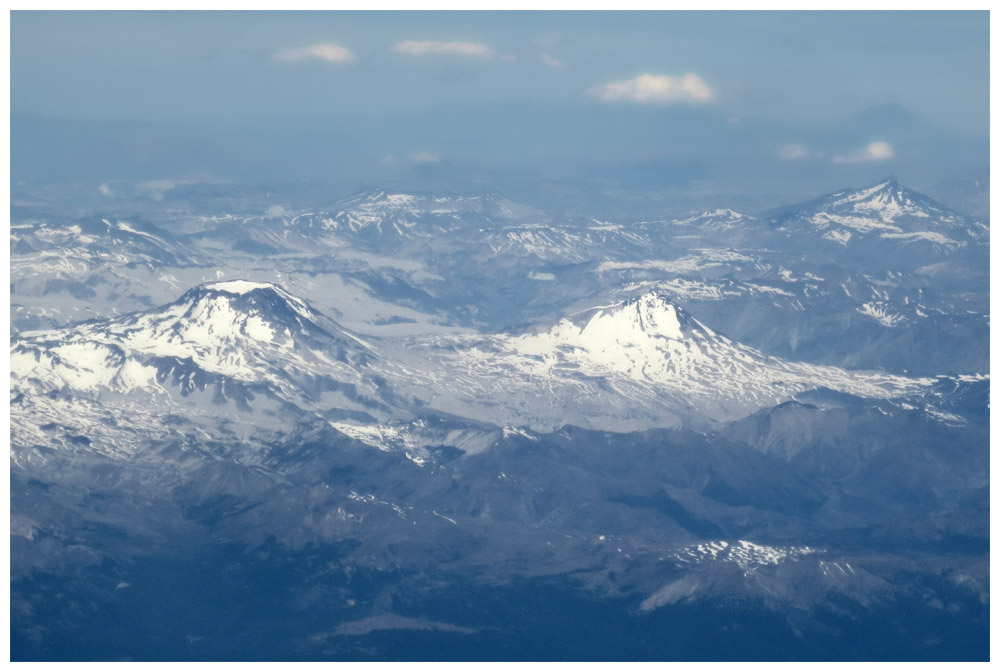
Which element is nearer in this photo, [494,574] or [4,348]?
[4,348]

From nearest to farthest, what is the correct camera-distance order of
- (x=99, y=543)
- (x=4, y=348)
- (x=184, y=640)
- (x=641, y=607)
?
(x=4, y=348) < (x=184, y=640) < (x=641, y=607) < (x=99, y=543)

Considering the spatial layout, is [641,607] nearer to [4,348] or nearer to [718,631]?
[718,631]

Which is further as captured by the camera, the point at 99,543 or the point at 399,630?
the point at 99,543

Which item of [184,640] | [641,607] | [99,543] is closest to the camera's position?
[184,640]

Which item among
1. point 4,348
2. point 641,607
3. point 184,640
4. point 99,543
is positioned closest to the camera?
point 4,348

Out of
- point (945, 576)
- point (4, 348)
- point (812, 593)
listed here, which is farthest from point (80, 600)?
point (945, 576)

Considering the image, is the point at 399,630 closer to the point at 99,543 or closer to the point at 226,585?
the point at 226,585

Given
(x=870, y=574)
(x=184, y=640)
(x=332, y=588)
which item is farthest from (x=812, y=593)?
(x=184, y=640)

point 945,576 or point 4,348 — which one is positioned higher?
point 4,348

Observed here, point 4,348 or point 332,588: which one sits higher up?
point 4,348
